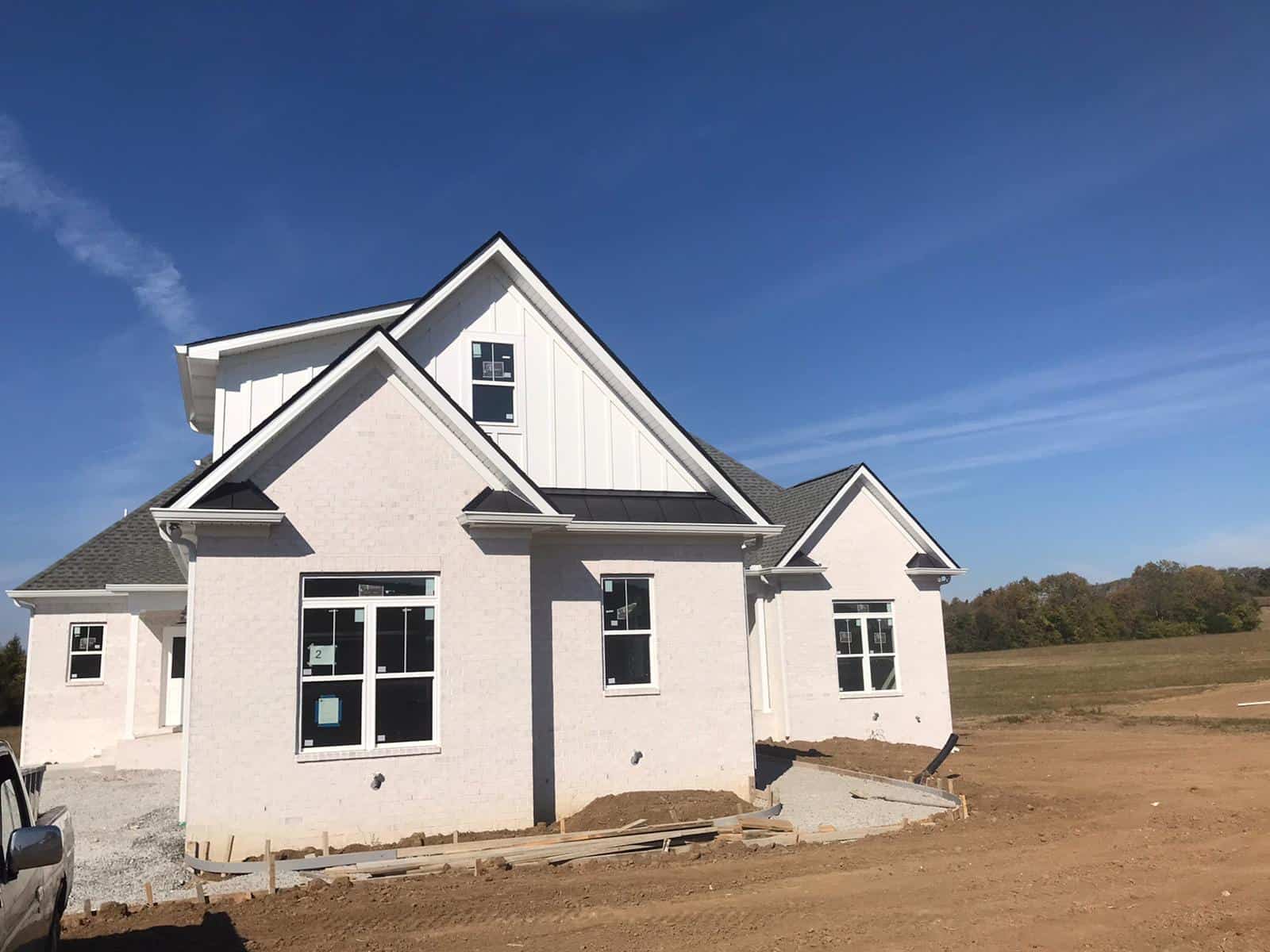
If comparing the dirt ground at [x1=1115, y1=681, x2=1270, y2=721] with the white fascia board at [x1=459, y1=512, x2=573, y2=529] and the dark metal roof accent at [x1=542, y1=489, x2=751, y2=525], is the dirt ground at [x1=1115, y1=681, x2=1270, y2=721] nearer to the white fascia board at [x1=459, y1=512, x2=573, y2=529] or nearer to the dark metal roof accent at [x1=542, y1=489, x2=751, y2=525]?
the dark metal roof accent at [x1=542, y1=489, x2=751, y2=525]

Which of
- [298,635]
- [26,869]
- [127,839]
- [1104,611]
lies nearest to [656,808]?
[298,635]

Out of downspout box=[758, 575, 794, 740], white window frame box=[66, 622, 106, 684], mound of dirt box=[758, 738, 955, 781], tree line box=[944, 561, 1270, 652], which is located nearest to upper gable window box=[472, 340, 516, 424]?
downspout box=[758, 575, 794, 740]

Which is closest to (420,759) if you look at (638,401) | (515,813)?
(515,813)

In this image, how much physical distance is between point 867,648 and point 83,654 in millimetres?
18606

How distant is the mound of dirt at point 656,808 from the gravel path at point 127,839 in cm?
394

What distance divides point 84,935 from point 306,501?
5163 millimetres

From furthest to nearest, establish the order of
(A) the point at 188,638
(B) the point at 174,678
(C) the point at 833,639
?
(C) the point at 833,639 → (B) the point at 174,678 → (A) the point at 188,638

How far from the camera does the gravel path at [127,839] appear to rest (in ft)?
32.8

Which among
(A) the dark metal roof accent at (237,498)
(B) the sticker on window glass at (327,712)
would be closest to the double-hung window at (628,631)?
(B) the sticker on window glass at (327,712)

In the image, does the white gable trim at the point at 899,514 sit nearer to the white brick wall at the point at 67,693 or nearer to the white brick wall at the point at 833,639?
the white brick wall at the point at 833,639

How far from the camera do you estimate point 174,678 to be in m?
21.3

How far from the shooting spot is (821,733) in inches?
828

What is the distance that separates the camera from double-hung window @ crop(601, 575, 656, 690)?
14.1m

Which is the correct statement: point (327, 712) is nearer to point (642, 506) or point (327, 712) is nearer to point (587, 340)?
point (642, 506)
